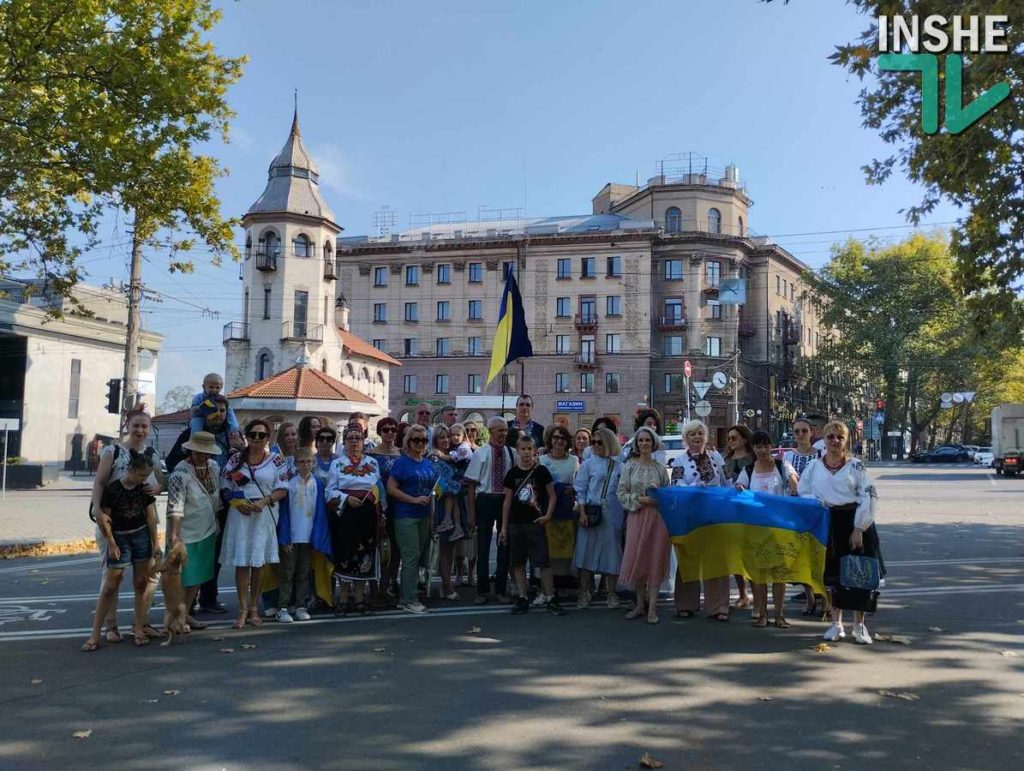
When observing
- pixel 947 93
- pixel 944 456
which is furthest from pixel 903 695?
pixel 944 456

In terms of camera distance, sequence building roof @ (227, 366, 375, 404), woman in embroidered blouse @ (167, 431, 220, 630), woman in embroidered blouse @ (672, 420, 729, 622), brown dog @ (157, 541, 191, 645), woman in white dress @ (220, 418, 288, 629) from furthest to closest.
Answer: building roof @ (227, 366, 375, 404) → woman in embroidered blouse @ (672, 420, 729, 622) → woman in white dress @ (220, 418, 288, 629) → woman in embroidered blouse @ (167, 431, 220, 630) → brown dog @ (157, 541, 191, 645)

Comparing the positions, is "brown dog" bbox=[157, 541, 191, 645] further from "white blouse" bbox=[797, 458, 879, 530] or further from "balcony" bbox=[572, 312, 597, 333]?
"balcony" bbox=[572, 312, 597, 333]

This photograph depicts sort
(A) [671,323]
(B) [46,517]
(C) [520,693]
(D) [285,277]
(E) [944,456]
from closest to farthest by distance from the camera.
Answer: (C) [520,693]
(B) [46,517]
(D) [285,277]
(A) [671,323]
(E) [944,456]

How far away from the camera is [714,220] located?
64062 millimetres

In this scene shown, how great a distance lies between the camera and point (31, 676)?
6246 millimetres

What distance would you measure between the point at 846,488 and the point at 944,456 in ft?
232

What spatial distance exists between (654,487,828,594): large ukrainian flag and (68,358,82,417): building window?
4585 cm

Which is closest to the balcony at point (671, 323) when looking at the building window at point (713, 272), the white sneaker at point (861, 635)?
the building window at point (713, 272)

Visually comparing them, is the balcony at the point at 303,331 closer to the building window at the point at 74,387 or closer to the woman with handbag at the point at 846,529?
the building window at the point at 74,387

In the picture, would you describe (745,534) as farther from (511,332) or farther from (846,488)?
(511,332)

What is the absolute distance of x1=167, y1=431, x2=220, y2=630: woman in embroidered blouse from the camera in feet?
24.9

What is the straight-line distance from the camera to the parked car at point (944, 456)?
69.8 metres

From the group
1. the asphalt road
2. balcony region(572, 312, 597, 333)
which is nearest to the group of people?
the asphalt road

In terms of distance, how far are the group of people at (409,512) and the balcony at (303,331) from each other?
42146mm
